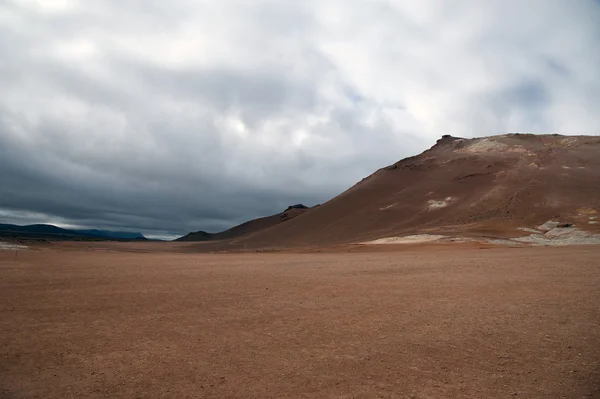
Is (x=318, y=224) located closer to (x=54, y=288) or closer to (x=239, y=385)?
(x=54, y=288)

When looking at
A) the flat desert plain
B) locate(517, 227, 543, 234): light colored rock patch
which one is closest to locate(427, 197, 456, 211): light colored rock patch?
locate(517, 227, 543, 234): light colored rock patch

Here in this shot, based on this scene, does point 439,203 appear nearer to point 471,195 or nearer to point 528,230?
point 471,195

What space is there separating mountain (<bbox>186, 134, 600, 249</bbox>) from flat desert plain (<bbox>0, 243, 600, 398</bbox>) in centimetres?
2887

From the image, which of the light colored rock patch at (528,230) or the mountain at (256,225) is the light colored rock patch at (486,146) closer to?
the light colored rock patch at (528,230)

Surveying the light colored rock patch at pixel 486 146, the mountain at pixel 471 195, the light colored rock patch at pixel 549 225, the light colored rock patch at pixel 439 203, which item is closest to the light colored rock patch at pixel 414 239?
the mountain at pixel 471 195

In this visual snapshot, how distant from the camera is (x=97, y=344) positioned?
812 cm

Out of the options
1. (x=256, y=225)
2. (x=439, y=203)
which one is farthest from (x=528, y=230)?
(x=256, y=225)

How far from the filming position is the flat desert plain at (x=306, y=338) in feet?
20.1

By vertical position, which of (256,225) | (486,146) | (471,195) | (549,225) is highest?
(486,146)

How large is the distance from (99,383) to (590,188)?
6286 centimetres

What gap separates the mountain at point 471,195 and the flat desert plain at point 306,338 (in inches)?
1136

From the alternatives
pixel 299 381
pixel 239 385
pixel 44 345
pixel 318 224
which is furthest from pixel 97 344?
pixel 318 224

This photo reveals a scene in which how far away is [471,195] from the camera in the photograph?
6231cm

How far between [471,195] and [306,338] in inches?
2343
